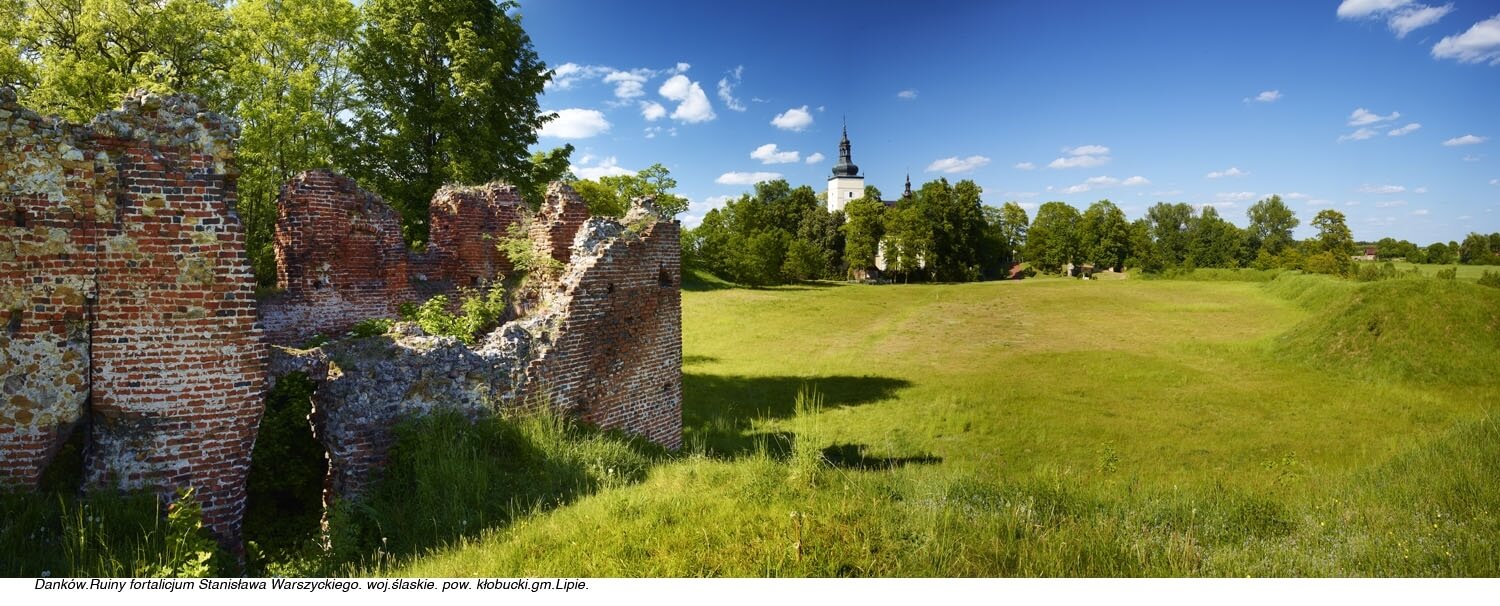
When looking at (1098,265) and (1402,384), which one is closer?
(1402,384)

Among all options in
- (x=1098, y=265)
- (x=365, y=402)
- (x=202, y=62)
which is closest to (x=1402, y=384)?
(x=365, y=402)

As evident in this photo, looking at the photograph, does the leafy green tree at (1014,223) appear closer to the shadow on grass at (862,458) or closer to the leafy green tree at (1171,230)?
the leafy green tree at (1171,230)

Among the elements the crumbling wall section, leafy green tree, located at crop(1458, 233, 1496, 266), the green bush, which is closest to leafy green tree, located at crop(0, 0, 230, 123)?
the crumbling wall section

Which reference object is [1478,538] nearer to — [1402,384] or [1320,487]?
[1320,487]

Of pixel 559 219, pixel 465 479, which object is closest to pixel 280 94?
pixel 559 219

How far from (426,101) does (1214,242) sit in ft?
258

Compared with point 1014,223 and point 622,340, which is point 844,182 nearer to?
point 1014,223

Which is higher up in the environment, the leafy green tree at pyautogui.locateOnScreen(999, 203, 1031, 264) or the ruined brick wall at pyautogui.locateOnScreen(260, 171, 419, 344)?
the leafy green tree at pyautogui.locateOnScreen(999, 203, 1031, 264)

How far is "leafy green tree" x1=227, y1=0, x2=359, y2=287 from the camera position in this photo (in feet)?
53.7

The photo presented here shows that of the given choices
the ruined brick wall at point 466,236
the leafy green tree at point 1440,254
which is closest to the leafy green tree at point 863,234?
the leafy green tree at point 1440,254

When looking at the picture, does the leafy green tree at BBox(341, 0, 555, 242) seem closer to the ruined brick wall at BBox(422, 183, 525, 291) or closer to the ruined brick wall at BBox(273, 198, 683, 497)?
the ruined brick wall at BBox(422, 183, 525, 291)

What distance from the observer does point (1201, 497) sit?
6211mm

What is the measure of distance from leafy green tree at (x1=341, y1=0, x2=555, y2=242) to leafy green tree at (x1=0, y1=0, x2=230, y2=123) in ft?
11.6

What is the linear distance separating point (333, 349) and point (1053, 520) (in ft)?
21.8
